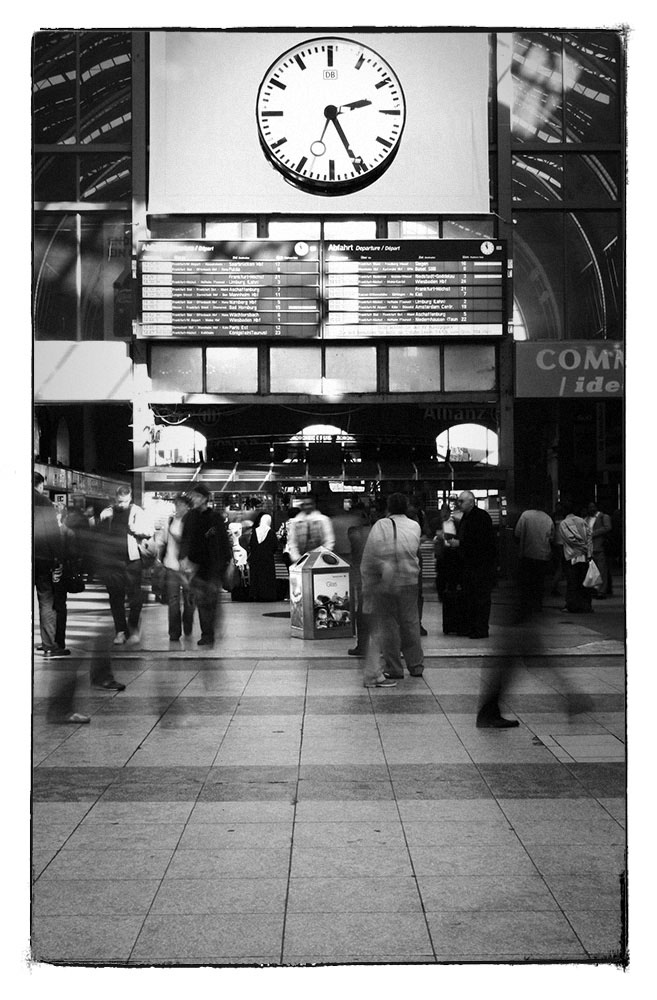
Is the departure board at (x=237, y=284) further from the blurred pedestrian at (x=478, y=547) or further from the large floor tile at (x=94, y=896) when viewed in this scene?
the large floor tile at (x=94, y=896)

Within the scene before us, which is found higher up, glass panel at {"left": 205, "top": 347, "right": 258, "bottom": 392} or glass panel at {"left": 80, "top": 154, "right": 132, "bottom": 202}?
glass panel at {"left": 80, "top": 154, "right": 132, "bottom": 202}

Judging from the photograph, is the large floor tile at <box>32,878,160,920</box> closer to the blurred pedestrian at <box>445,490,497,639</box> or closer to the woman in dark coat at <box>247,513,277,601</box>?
the blurred pedestrian at <box>445,490,497,639</box>

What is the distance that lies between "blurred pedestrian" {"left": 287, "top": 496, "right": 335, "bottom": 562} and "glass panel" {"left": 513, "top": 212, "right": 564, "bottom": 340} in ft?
23.1

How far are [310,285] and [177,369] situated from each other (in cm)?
281

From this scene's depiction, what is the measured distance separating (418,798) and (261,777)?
875 mm

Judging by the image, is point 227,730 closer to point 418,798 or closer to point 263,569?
point 418,798

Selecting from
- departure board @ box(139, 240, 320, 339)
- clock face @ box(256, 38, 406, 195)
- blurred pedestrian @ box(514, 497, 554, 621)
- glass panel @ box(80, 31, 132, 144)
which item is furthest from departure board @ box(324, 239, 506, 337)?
blurred pedestrian @ box(514, 497, 554, 621)

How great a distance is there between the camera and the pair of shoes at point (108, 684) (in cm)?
781

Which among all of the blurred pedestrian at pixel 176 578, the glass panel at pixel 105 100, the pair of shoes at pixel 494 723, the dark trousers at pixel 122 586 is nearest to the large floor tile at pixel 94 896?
the pair of shoes at pixel 494 723

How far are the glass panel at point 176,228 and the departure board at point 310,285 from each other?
1.58ft

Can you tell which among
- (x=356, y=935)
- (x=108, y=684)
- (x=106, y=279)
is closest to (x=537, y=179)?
(x=106, y=279)

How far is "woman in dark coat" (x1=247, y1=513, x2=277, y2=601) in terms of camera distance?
14117 mm

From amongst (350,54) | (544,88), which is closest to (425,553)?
(544,88)

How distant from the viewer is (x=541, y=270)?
16.7 metres
